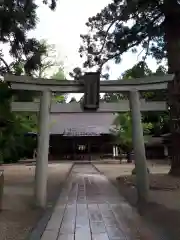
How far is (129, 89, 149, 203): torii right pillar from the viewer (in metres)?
9.55

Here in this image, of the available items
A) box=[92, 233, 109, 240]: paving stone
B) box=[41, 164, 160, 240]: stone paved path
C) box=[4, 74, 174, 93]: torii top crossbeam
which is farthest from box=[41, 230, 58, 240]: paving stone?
box=[4, 74, 174, 93]: torii top crossbeam

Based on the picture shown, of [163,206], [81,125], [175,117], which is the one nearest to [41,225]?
[163,206]

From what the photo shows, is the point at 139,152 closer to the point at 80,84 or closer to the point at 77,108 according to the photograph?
the point at 77,108

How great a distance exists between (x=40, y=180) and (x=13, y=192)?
3.01 metres

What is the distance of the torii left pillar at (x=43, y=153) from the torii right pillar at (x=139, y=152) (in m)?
2.36

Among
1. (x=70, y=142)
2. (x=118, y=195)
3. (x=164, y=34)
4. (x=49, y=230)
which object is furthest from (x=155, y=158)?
(x=49, y=230)

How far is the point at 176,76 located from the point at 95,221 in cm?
919

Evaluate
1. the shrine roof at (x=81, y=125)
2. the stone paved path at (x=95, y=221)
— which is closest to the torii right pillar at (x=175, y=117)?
the stone paved path at (x=95, y=221)

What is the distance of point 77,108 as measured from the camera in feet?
32.0

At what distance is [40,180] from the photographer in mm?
9055

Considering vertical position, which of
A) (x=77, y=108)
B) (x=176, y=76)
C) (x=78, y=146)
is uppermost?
(x=176, y=76)

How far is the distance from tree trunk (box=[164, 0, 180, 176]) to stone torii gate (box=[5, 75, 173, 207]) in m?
4.26

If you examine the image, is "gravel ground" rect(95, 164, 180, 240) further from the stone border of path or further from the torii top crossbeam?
the torii top crossbeam

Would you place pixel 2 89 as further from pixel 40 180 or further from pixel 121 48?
pixel 121 48
